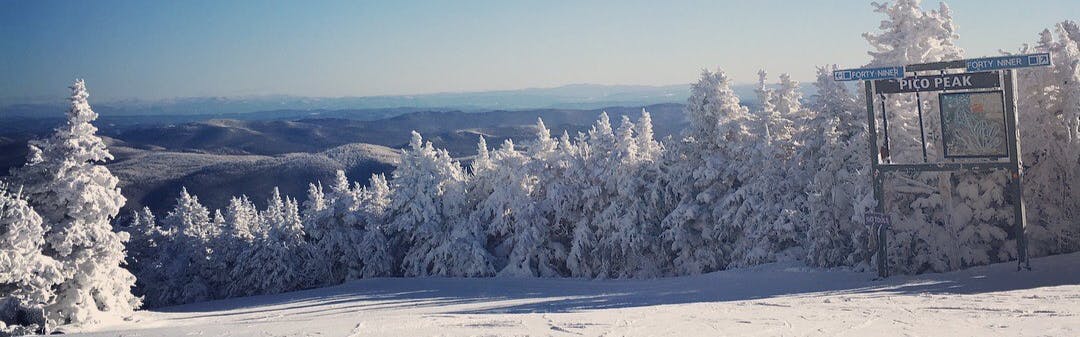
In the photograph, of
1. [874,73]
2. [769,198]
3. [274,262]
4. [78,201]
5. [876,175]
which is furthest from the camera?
[274,262]

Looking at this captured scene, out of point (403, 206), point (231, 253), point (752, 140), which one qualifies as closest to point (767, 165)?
point (752, 140)

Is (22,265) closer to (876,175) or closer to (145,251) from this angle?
(876,175)

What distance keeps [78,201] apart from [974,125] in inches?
900

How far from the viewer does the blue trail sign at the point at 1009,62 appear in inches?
699

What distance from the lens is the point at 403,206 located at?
40719 millimetres

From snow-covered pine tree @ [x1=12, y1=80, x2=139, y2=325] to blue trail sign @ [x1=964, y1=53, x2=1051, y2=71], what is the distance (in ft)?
71.6

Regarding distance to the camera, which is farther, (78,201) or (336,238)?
(336,238)

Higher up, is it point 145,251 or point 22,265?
point 22,265

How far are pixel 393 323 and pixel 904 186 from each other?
16233 mm

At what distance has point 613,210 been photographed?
35125 millimetres

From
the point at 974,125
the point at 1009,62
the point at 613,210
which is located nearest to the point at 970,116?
the point at 974,125

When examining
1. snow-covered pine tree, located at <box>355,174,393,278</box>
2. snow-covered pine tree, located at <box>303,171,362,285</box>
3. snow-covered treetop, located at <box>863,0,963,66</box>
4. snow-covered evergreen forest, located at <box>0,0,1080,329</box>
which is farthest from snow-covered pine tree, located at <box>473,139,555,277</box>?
snow-covered treetop, located at <box>863,0,963,66</box>

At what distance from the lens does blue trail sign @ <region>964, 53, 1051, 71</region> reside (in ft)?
58.3

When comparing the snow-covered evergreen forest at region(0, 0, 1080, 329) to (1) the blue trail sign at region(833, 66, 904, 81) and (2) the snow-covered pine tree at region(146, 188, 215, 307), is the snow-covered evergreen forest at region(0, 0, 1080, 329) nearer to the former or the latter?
(2) the snow-covered pine tree at region(146, 188, 215, 307)
